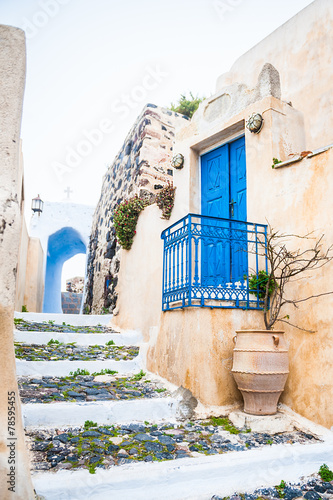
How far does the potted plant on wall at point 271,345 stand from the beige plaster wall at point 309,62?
6.69 feet

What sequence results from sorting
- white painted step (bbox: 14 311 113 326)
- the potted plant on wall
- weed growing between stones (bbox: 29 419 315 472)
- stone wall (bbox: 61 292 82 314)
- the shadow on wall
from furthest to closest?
stone wall (bbox: 61 292 82 314), the shadow on wall, white painted step (bbox: 14 311 113 326), the potted plant on wall, weed growing between stones (bbox: 29 419 315 472)

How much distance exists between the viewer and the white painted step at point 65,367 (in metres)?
4.74

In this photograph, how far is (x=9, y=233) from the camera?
84.0 inches

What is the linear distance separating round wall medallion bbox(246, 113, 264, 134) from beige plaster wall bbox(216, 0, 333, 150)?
809 mm

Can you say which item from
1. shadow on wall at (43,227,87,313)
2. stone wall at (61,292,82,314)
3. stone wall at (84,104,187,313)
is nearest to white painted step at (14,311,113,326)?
stone wall at (84,104,187,313)

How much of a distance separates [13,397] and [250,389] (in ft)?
8.46

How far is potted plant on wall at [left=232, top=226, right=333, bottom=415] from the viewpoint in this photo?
13.1ft

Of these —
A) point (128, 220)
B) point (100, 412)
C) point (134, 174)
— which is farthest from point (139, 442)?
point (134, 174)

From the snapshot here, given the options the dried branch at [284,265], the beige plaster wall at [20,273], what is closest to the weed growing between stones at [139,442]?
the dried branch at [284,265]

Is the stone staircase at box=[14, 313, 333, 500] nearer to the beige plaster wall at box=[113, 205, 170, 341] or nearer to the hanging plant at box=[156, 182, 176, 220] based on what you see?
the beige plaster wall at box=[113, 205, 170, 341]

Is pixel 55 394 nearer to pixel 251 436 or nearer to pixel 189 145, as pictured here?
pixel 251 436

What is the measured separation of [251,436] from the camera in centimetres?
372

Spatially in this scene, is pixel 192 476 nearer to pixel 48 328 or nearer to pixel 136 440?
pixel 136 440

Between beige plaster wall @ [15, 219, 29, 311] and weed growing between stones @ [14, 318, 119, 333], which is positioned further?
beige plaster wall @ [15, 219, 29, 311]
